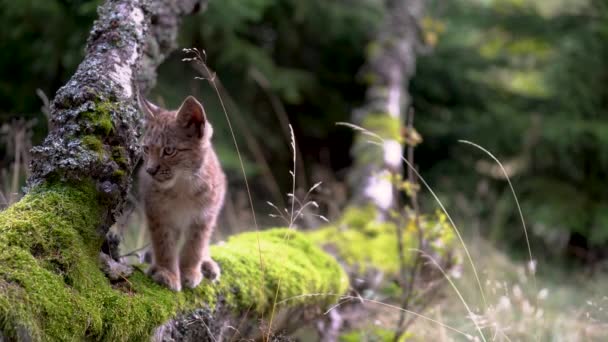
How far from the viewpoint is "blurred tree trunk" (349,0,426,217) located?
7.71m

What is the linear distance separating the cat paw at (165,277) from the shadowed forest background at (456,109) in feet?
A: 14.0

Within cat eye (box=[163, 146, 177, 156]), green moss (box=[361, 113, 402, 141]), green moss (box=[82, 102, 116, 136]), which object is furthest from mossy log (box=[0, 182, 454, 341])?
green moss (box=[361, 113, 402, 141])

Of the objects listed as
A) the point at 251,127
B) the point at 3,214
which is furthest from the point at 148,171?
the point at 251,127

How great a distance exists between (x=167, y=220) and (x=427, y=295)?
2350 mm

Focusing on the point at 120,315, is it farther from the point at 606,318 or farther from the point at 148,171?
the point at 606,318

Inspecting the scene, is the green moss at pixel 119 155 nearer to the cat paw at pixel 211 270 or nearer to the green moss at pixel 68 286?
the green moss at pixel 68 286

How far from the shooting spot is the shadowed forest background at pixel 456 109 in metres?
8.97

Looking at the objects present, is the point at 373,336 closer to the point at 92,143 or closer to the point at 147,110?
the point at 147,110

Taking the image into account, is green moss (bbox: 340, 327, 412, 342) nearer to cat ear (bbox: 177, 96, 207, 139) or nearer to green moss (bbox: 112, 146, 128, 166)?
cat ear (bbox: 177, 96, 207, 139)

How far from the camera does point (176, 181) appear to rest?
368 centimetres

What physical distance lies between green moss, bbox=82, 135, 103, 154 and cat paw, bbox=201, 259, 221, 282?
1.04 meters

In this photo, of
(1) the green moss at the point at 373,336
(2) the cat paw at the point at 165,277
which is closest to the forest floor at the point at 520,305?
(1) the green moss at the point at 373,336

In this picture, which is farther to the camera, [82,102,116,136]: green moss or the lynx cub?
the lynx cub

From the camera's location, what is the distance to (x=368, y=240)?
637 centimetres
